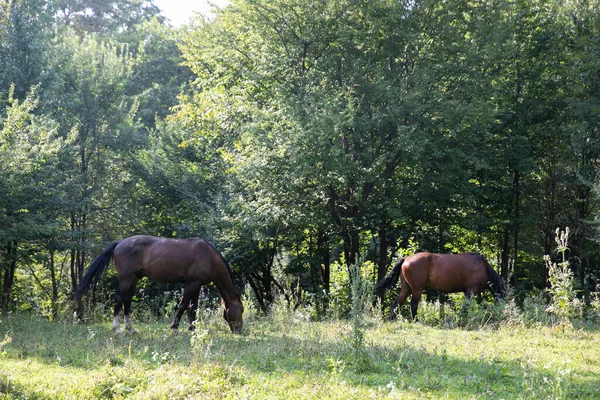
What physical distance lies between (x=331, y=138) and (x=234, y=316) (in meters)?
5.76

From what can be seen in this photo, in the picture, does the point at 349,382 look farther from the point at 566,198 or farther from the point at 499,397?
the point at 566,198

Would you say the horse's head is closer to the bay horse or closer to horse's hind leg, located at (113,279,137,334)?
the bay horse

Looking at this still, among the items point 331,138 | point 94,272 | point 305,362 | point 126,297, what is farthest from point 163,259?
point 331,138

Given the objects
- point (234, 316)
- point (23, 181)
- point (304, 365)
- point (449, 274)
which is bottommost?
point (304, 365)

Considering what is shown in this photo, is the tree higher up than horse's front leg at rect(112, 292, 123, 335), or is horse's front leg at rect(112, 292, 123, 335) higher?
the tree

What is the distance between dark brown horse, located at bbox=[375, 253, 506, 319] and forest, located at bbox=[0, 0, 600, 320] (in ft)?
6.17

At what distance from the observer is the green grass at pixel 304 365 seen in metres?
5.64

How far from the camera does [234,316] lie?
10.5 m

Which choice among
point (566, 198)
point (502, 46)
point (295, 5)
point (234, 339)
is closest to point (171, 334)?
point (234, 339)

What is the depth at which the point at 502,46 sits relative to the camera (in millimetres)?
15484

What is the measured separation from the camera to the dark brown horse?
13281mm

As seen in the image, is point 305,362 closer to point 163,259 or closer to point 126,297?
point 163,259

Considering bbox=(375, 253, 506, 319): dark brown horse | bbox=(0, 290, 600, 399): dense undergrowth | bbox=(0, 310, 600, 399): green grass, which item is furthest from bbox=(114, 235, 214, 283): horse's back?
bbox=(375, 253, 506, 319): dark brown horse

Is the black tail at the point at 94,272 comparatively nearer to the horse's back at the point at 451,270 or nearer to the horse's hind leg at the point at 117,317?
the horse's hind leg at the point at 117,317
